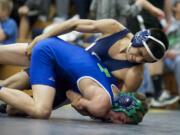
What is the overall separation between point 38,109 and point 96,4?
3266 mm

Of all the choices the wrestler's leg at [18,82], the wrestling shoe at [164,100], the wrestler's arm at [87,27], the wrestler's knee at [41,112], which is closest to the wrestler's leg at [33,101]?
the wrestler's knee at [41,112]

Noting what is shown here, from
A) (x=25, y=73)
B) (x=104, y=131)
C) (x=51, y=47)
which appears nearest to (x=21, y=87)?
(x=25, y=73)

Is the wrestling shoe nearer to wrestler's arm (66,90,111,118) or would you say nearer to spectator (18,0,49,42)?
spectator (18,0,49,42)

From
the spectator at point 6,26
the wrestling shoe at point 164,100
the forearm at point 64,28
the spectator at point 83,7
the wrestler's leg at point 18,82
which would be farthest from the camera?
the spectator at point 83,7

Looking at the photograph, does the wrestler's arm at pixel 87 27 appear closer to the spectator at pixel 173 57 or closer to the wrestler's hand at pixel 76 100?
the wrestler's hand at pixel 76 100

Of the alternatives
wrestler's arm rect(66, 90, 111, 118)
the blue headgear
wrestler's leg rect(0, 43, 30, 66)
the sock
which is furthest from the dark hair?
the sock

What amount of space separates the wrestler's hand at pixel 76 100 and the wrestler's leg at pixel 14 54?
1.60 ft

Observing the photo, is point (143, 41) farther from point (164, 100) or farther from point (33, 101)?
point (164, 100)

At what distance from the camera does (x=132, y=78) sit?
4102 mm

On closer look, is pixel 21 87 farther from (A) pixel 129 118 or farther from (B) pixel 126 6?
(B) pixel 126 6

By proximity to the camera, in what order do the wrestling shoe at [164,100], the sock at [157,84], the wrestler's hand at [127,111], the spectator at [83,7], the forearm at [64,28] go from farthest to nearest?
the spectator at [83,7]
the sock at [157,84]
the wrestling shoe at [164,100]
the forearm at [64,28]
the wrestler's hand at [127,111]

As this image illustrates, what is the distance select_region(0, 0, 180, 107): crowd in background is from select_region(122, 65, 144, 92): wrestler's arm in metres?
2.44

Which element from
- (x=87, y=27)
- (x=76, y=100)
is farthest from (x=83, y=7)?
(x=76, y=100)

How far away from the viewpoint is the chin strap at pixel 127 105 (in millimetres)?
3939
